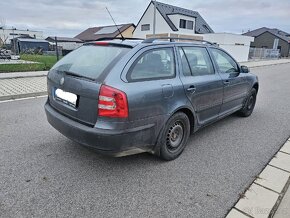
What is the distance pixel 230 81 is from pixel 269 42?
58560 mm

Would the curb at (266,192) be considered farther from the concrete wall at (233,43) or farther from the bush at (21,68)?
the concrete wall at (233,43)

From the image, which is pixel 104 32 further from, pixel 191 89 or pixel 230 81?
pixel 191 89

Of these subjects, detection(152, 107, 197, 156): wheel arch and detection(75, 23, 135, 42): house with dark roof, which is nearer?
detection(152, 107, 197, 156): wheel arch

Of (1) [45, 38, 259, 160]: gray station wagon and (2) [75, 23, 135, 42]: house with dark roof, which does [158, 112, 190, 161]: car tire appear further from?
(2) [75, 23, 135, 42]: house with dark roof

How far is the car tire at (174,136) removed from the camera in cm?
313

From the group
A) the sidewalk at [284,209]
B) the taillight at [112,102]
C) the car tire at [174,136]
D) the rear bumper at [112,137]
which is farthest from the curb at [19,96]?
the sidewalk at [284,209]

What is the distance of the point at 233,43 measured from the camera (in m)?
28.1

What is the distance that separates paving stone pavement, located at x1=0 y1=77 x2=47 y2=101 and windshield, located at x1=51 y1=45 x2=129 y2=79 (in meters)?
3.96

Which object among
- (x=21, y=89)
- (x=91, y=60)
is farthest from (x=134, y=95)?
(x=21, y=89)

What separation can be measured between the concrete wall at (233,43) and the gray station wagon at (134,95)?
83.1 ft

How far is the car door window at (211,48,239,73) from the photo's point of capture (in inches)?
165

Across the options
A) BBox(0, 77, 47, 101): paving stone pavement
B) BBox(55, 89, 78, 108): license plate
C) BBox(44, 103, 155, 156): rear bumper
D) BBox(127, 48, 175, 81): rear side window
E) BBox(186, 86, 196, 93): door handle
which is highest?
BBox(127, 48, 175, 81): rear side window

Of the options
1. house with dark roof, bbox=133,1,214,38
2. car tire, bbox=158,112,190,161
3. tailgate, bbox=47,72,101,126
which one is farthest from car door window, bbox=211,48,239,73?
house with dark roof, bbox=133,1,214,38

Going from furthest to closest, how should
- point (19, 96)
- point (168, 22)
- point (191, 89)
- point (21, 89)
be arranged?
point (168, 22), point (21, 89), point (19, 96), point (191, 89)
